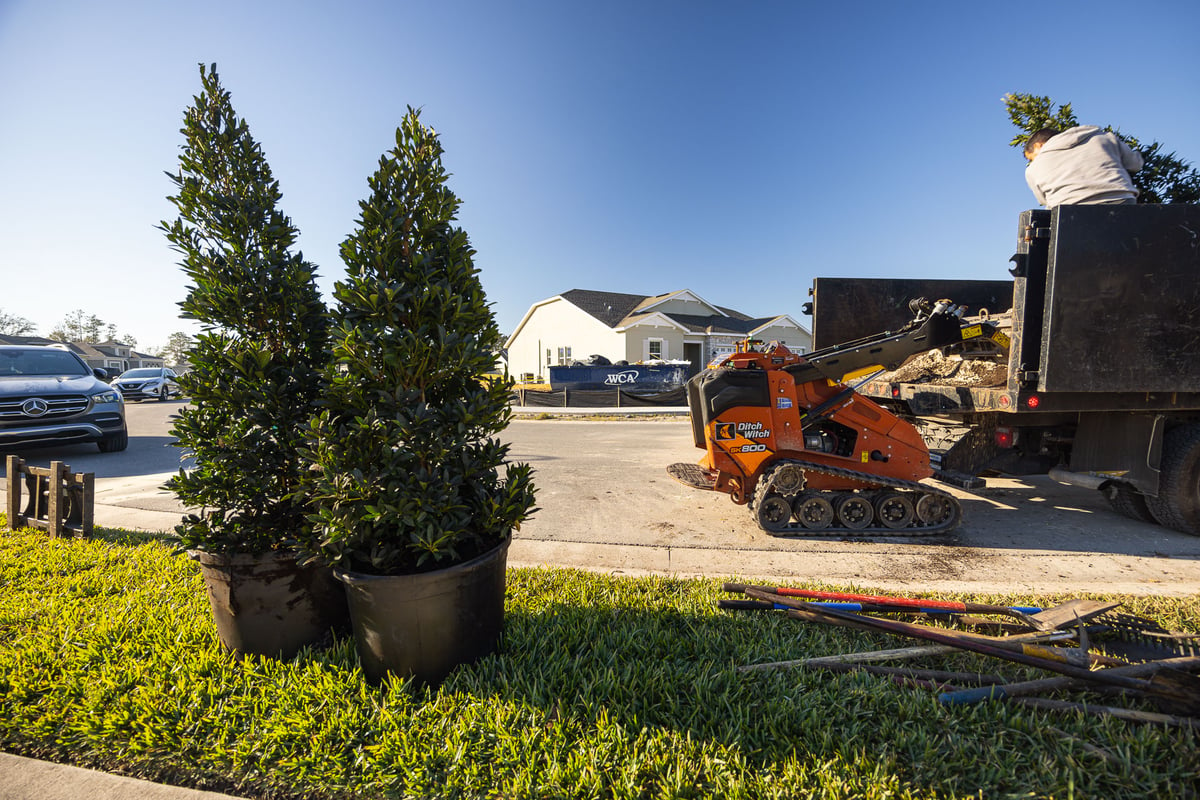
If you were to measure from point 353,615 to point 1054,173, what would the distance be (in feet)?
21.8

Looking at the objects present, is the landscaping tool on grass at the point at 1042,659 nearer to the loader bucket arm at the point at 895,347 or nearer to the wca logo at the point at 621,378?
the loader bucket arm at the point at 895,347

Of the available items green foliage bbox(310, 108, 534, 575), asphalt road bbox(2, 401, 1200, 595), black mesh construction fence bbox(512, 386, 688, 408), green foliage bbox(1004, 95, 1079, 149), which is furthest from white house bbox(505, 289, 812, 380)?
green foliage bbox(310, 108, 534, 575)

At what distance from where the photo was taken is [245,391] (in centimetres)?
251

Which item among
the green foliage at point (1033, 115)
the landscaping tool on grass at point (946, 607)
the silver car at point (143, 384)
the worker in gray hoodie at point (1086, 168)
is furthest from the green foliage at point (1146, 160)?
the silver car at point (143, 384)

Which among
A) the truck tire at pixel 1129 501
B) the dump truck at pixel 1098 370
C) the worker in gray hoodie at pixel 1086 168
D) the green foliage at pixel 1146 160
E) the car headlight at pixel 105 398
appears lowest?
the truck tire at pixel 1129 501

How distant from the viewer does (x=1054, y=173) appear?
4.63 metres

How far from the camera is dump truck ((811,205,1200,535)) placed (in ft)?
13.5

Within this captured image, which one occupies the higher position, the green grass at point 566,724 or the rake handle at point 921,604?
the rake handle at point 921,604

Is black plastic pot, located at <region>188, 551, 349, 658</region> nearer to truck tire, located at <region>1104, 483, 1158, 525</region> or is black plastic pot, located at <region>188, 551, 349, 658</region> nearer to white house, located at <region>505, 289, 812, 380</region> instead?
truck tire, located at <region>1104, 483, 1158, 525</region>

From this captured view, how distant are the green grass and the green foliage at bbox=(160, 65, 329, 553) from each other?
711 millimetres

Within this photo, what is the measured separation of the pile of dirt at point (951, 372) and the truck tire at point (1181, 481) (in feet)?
4.68

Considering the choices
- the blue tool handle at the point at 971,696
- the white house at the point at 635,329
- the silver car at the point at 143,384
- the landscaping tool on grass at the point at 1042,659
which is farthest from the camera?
the white house at the point at 635,329

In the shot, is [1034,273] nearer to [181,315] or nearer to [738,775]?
[738,775]

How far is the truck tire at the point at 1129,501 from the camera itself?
16.3 ft
